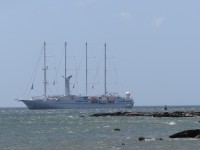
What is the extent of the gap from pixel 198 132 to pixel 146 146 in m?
8.14

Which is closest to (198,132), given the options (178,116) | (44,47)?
(178,116)

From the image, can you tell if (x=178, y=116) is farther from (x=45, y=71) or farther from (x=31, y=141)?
(x=45, y=71)

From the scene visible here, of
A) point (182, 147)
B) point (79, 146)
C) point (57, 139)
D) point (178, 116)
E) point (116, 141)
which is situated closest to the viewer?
point (182, 147)

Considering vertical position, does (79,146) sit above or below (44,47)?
below

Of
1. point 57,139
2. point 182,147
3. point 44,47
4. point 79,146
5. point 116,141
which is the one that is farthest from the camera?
point 44,47

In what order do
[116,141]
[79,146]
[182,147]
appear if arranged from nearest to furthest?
[182,147]
[79,146]
[116,141]

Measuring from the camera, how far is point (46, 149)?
47188mm

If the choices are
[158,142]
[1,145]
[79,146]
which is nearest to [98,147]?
[79,146]

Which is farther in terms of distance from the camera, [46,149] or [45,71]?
[45,71]

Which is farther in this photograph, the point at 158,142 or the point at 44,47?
the point at 44,47

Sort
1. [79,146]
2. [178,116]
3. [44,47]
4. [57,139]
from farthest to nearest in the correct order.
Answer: [44,47]
[178,116]
[57,139]
[79,146]

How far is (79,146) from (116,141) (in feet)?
18.3

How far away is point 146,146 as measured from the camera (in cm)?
4784

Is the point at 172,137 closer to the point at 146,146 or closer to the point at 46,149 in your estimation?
the point at 146,146
